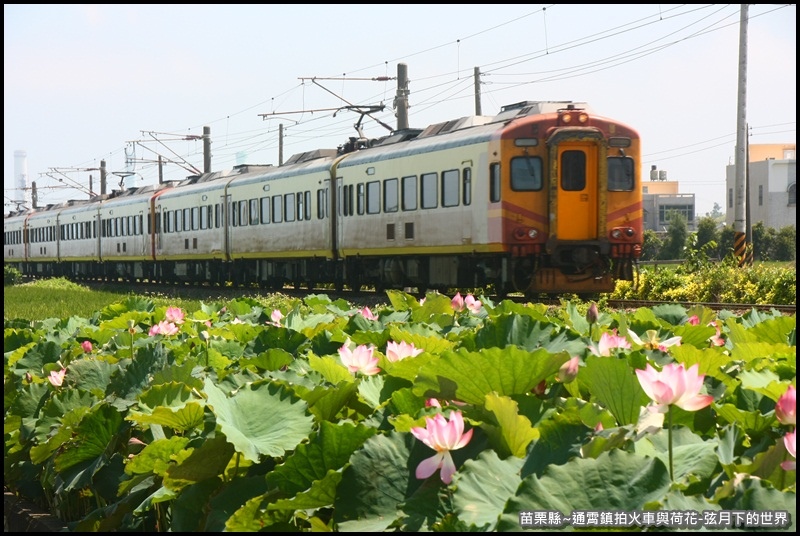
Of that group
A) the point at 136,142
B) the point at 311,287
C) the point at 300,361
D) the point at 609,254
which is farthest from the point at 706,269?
the point at 136,142

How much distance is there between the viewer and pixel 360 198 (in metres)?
21.0

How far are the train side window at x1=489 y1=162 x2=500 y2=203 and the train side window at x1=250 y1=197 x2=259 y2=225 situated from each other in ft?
35.6

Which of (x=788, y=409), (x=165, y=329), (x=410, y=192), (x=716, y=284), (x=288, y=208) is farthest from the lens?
(x=288, y=208)

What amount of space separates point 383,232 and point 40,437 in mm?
16813


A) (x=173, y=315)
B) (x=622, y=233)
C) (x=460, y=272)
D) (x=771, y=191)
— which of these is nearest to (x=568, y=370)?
(x=173, y=315)

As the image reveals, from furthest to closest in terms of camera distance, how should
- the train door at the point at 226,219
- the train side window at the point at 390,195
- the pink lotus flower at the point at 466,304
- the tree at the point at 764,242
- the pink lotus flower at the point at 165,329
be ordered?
the tree at the point at 764,242
the train door at the point at 226,219
the train side window at the point at 390,195
the pink lotus flower at the point at 165,329
the pink lotus flower at the point at 466,304

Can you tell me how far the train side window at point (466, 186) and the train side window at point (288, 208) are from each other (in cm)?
782

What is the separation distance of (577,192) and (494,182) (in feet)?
4.65

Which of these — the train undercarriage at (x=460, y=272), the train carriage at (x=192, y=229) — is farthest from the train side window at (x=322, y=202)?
the train carriage at (x=192, y=229)

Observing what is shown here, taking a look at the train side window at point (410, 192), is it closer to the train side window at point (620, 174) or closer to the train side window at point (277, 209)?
the train side window at point (620, 174)

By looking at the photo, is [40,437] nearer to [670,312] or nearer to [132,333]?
[132,333]

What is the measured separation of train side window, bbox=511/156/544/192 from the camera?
1675 cm

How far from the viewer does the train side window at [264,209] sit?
2586cm

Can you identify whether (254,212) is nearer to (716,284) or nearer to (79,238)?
(716,284)
